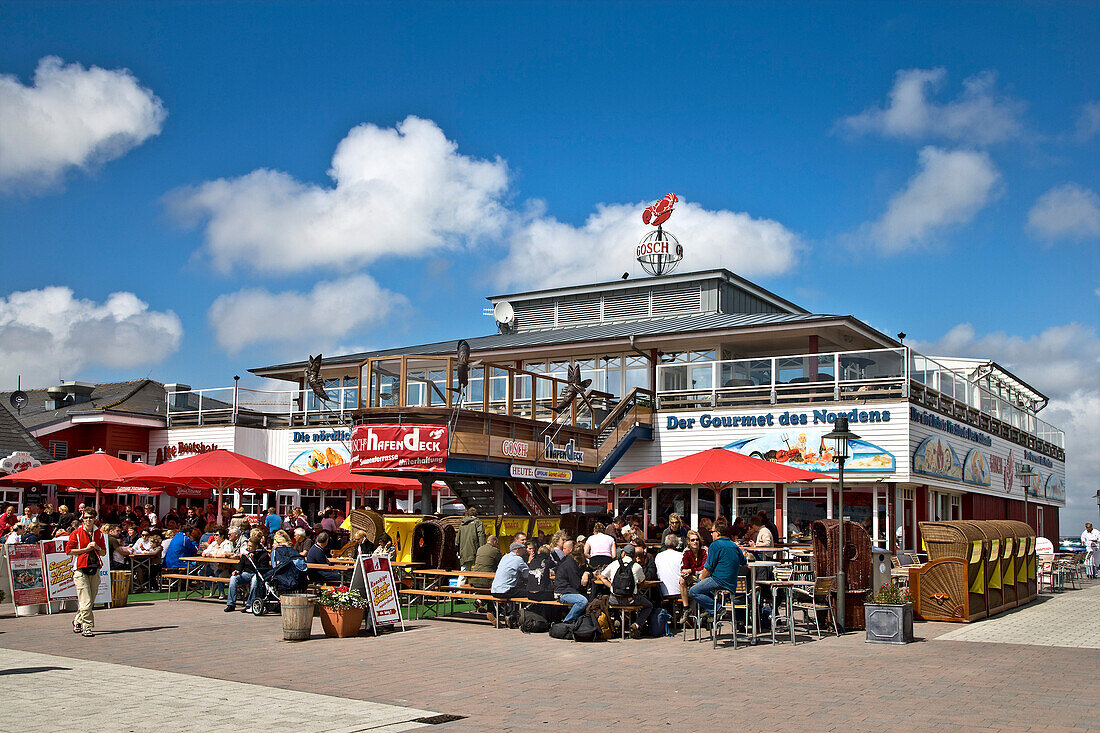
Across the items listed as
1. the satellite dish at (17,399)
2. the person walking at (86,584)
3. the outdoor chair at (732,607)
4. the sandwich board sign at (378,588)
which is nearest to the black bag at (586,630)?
the outdoor chair at (732,607)

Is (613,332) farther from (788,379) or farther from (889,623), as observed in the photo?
(889,623)

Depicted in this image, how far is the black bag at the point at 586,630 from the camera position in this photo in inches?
523

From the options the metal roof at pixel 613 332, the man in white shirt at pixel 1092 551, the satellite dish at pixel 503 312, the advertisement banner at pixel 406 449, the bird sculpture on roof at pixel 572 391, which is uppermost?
the satellite dish at pixel 503 312

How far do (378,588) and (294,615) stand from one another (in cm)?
142

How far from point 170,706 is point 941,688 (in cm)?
680

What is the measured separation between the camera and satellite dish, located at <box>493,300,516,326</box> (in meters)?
36.9

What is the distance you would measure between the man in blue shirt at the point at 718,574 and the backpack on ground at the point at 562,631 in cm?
163

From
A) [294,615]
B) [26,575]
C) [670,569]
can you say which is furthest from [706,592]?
[26,575]

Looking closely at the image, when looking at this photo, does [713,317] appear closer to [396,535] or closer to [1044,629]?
[396,535]

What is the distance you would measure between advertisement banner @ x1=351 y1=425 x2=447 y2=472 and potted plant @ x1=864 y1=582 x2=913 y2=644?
30.4 feet

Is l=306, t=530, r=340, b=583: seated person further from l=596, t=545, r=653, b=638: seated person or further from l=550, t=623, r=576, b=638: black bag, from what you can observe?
l=596, t=545, r=653, b=638: seated person

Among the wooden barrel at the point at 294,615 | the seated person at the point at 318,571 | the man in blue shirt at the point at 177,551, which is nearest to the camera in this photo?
the wooden barrel at the point at 294,615

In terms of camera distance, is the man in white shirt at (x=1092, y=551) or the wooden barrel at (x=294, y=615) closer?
the wooden barrel at (x=294, y=615)

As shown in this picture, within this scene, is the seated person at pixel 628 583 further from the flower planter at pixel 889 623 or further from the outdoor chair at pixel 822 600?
the flower planter at pixel 889 623
